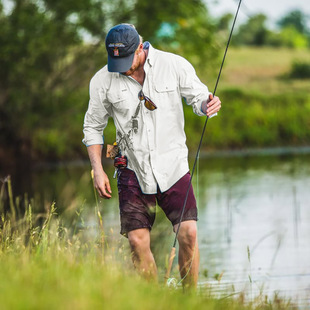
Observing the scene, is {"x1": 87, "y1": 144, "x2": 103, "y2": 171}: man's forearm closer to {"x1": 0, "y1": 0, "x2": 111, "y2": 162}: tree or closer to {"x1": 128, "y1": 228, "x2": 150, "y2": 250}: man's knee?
{"x1": 128, "y1": 228, "x2": 150, "y2": 250}: man's knee

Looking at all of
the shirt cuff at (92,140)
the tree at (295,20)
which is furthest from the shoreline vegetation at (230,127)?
the tree at (295,20)

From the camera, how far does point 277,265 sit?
787cm

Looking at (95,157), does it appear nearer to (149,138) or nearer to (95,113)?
(95,113)

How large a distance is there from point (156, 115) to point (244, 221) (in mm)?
5989

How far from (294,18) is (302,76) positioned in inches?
2487

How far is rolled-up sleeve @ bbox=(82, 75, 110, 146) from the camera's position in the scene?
5910mm

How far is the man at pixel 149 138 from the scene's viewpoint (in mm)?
5727

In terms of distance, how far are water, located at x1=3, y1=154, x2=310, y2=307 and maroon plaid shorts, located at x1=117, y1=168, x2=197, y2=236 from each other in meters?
0.13

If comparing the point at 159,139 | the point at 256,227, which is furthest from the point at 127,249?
the point at 256,227

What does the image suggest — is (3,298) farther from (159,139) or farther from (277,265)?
(277,265)

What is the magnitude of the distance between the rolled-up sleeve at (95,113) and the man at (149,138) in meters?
0.03

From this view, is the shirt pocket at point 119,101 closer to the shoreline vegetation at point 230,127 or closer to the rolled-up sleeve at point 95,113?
the rolled-up sleeve at point 95,113

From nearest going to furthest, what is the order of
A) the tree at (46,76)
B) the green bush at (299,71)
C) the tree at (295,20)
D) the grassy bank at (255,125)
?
the tree at (46,76) → the grassy bank at (255,125) → the green bush at (299,71) → the tree at (295,20)

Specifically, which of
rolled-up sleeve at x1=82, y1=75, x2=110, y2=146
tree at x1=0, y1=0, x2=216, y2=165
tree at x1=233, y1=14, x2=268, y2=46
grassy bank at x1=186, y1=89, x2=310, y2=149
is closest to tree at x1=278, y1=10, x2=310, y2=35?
tree at x1=233, y1=14, x2=268, y2=46
